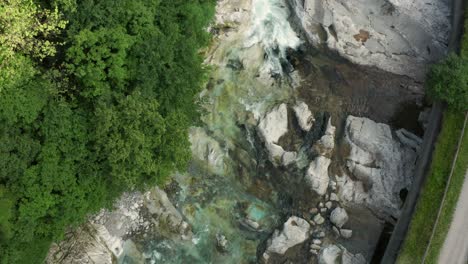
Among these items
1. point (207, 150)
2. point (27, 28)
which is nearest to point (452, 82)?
point (207, 150)

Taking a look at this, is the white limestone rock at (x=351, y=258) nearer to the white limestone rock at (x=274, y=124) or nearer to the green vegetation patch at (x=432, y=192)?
the green vegetation patch at (x=432, y=192)

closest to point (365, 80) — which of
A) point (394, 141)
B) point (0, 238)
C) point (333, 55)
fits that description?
point (333, 55)

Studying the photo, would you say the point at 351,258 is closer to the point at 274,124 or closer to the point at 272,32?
the point at 274,124

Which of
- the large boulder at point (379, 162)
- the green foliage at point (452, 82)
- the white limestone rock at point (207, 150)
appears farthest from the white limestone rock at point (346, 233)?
the green foliage at point (452, 82)

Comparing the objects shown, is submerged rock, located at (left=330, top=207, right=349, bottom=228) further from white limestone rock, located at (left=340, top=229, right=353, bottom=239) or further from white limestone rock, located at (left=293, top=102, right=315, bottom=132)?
white limestone rock, located at (left=293, top=102, right=315, bottom=132)

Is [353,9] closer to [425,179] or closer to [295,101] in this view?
[295,101]
